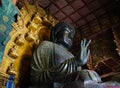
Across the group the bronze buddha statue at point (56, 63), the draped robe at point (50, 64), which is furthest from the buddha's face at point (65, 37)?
the draped robe at point (50, 64)

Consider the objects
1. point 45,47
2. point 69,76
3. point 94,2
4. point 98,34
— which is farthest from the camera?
point 98,34

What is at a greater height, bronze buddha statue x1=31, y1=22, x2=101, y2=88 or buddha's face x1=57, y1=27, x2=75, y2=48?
buddha's face x1=57, y1=27, x2=75, y2=48

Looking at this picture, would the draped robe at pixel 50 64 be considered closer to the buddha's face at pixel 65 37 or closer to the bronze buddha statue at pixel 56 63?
the bronze buddha statue at pixel 56 63

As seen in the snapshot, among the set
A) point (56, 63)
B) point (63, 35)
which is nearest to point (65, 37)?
point (63, 35)

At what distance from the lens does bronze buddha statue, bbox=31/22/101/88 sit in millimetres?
2787

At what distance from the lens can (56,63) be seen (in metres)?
3.18

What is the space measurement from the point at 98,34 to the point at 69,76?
253 cm

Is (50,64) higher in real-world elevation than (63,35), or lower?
lower

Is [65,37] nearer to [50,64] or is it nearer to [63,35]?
[63,35]

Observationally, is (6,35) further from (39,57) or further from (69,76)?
(69,76)

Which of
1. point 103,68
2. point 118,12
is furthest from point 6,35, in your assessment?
point 103,68

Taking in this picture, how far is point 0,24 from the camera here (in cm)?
270

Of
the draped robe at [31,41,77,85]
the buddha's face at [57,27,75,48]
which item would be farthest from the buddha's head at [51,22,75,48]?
the draped robe at [31,41,77,85]

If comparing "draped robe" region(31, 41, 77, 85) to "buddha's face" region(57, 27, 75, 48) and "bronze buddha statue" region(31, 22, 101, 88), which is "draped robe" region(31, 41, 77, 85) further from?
"buddha's face" region(57, 27, 75, 48)
